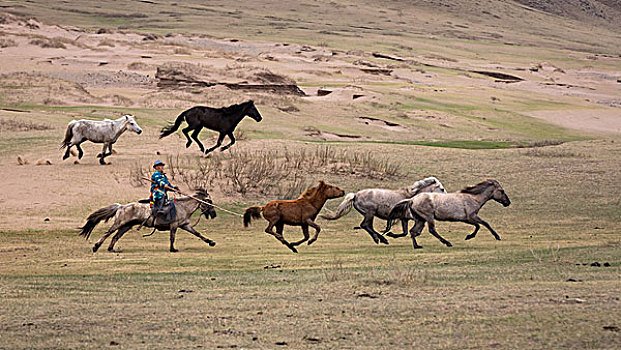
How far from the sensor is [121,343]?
275 inches

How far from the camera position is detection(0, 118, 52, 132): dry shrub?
94.1ft

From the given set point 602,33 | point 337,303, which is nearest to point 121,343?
point 337,303

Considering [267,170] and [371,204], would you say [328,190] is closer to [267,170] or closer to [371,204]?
[371,204]

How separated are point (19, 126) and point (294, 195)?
39.9ft

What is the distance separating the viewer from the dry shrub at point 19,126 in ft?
94.1

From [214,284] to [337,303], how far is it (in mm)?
2180

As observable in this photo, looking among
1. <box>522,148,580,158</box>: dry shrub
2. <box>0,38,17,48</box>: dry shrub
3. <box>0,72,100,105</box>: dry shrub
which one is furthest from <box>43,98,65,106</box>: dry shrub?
<box>0,38,17,48</box>: dry shrub

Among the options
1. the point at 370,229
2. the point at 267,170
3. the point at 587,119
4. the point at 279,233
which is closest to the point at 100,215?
the point at 279,233

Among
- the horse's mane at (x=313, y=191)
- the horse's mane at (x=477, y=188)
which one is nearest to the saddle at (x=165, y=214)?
the horse's mane at (x=313, y=191)

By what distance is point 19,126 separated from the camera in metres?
28.9

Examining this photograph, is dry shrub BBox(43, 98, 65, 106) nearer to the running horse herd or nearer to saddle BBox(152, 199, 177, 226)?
the running horse herd

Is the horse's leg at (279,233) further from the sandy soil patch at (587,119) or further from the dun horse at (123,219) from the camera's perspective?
the sandy soil patch at (587,119)

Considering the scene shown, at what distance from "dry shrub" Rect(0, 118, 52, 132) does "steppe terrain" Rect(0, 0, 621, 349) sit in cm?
8

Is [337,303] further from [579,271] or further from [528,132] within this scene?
[528,132]
